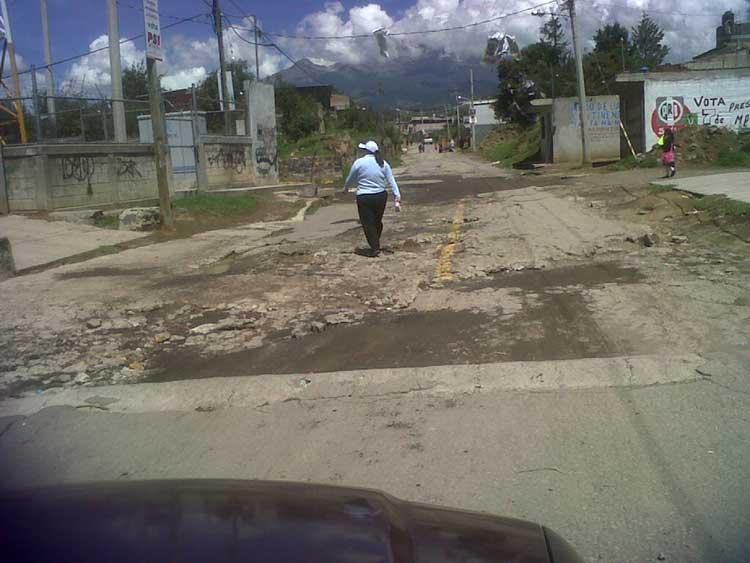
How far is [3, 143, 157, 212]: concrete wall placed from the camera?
706 inches

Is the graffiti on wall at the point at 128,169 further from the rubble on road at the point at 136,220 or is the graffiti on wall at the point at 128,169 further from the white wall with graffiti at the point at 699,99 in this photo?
the white wall with graffiti at the point at 699,99

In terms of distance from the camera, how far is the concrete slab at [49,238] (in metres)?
12.8

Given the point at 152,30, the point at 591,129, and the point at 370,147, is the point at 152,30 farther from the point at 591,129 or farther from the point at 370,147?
the point at 591,129

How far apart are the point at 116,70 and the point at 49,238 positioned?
26.9 feet

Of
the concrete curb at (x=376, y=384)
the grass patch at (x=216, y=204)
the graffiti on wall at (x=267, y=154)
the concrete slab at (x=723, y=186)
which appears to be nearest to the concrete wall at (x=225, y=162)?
the graffiti on wall at (x=267, y=154)

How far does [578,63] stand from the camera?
30.4 meters

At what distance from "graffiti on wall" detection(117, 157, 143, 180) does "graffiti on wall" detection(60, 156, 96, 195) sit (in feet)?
3.53

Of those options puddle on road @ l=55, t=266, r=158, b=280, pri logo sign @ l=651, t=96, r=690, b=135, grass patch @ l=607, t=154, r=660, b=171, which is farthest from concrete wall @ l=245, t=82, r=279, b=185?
puddle on road @ l=55, t=266, r=158, b=280

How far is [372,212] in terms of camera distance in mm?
11195

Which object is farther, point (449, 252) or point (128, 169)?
point (128, 169)

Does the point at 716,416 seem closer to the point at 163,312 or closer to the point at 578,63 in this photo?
the point at 163,312

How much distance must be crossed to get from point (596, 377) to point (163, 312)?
5057mm

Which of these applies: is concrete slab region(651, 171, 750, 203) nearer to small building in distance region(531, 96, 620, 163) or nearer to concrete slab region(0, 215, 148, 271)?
concrete slab region(0, 215, 148, 271)

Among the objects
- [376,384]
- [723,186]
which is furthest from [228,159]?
[376,384]
